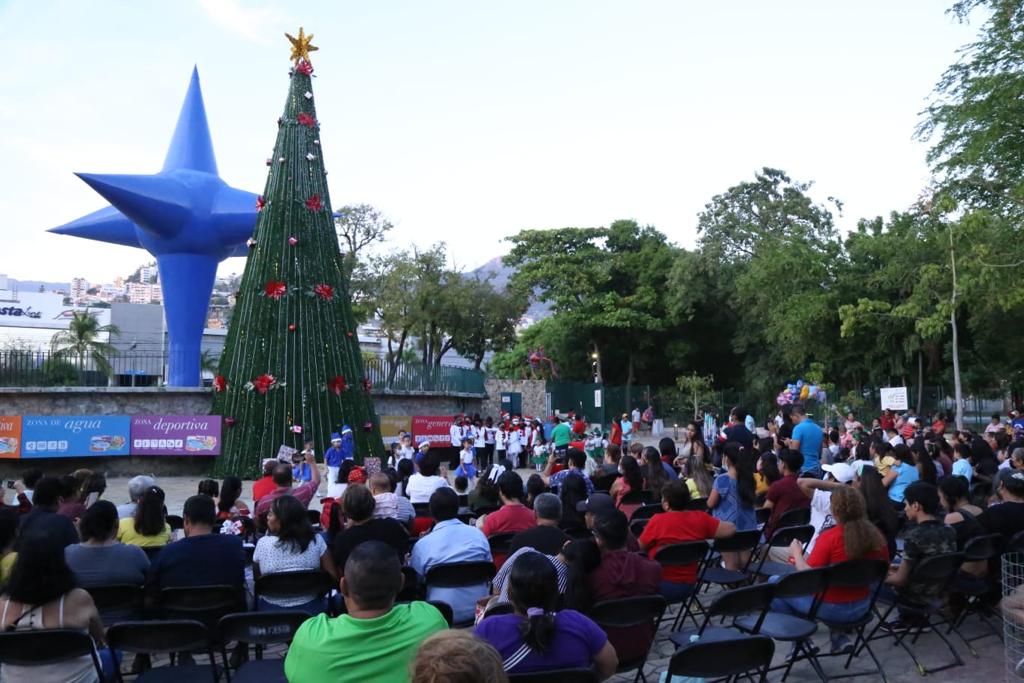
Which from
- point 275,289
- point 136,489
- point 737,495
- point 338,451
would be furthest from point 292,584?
point 275,289

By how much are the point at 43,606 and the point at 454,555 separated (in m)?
2.34

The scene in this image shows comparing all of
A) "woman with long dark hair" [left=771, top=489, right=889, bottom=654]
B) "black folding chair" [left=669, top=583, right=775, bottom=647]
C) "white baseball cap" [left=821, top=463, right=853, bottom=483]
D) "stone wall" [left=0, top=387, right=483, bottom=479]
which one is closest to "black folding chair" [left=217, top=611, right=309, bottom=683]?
"black folding chair" [left=669, top=583, right=775, bottom=647]

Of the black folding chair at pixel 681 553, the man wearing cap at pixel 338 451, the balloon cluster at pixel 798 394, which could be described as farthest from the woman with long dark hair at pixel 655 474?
the balloon cluster at pixel 798 394

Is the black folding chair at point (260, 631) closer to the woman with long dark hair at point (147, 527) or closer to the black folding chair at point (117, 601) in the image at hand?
the black folding chair at point (117, 601)

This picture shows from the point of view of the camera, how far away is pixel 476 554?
532 cm

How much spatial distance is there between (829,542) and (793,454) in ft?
7.68

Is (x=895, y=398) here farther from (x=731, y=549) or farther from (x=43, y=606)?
(x=43, y=606)

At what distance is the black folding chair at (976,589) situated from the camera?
5629 millimetres

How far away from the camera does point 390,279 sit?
1459 inches

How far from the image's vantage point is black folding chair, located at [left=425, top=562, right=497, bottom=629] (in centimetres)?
503

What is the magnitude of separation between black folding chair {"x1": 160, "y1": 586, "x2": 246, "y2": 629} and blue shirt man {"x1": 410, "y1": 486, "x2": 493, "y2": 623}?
1.13 metres

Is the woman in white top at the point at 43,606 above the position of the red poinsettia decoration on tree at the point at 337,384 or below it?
below

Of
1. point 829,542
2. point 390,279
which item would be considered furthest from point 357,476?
point 390,279

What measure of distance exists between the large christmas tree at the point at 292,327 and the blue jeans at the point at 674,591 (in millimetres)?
11315
